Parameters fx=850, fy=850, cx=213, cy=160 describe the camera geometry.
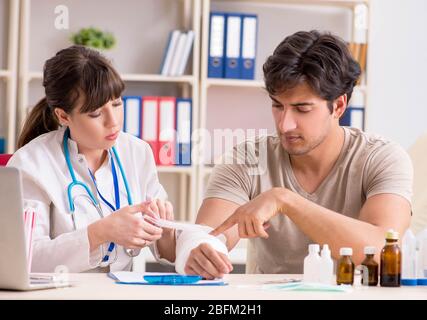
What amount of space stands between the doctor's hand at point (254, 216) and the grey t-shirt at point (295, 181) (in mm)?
309

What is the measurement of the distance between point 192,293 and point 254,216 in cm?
43

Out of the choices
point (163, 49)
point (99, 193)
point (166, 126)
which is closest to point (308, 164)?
point (99, 193)

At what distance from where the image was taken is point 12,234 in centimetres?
156

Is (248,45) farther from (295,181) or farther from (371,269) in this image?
(371,269)

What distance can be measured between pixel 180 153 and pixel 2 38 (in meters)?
1.09

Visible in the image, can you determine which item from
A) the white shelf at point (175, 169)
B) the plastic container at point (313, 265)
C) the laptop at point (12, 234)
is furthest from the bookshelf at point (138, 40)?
the laptop at point (12, 234)

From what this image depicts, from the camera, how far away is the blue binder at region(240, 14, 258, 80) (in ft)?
14.0

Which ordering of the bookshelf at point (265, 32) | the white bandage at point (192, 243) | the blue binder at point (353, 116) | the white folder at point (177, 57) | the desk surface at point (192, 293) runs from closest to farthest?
the desk surface at point (192, 293), the white bandage at point (192, 243), the white folder at point (177, 57), the blue binder at point (353, 116), the bookshelf at point (265, 32)

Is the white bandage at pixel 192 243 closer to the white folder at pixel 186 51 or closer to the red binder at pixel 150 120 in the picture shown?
the red binder at pixel 150 120

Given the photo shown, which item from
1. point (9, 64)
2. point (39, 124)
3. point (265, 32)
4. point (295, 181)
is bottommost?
point (295, 181)

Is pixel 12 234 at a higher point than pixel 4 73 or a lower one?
lower

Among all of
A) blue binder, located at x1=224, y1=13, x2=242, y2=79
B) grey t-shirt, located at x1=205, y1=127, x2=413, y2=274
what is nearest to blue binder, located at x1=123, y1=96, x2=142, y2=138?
blue binder, located at x1=224, y1=13, x2=242, y2=79

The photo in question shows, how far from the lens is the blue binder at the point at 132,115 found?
420 cm

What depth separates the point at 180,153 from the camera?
170 inches
